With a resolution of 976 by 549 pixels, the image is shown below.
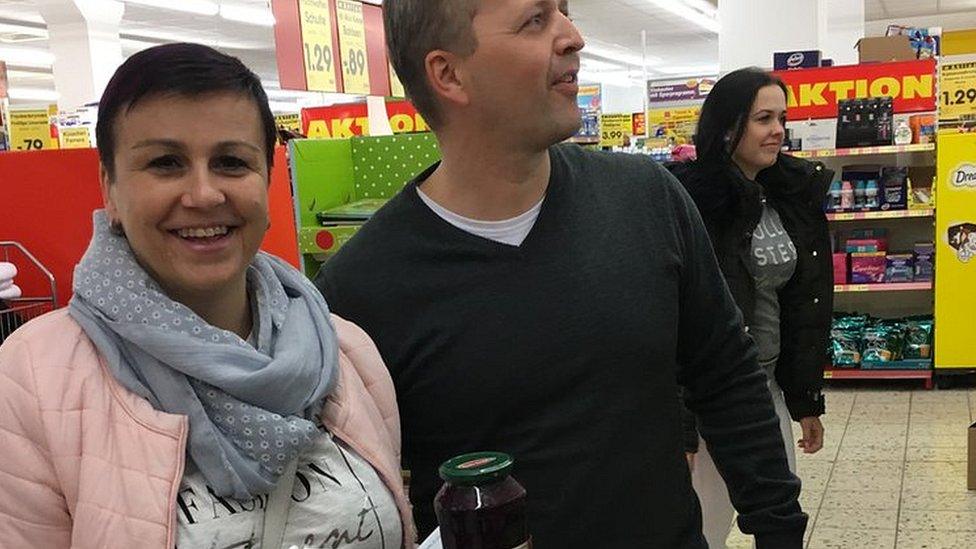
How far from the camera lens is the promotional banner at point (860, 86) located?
19.1 ft

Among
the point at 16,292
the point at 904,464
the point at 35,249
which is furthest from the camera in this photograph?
the point at 904,464

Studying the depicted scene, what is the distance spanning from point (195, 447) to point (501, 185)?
0.56m

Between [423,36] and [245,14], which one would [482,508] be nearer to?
[423,36]

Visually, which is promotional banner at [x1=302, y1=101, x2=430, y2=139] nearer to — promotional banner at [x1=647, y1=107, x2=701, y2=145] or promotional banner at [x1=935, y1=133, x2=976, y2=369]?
promotional banner at [x1=647, y1=107, x2=701, y2=145]

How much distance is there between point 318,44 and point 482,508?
6.05 metres

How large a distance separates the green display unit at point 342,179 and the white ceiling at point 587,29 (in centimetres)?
723

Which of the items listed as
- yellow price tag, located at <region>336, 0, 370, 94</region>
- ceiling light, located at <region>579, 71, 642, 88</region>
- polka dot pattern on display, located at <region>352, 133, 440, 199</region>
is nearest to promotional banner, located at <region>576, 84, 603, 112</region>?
yellow price tag, located at <region>336, 0, 370, 94</region>

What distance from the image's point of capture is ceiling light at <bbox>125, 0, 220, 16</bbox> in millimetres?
11547

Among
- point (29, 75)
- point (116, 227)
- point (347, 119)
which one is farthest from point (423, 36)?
point (29, 75)

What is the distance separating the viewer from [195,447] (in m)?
0.99

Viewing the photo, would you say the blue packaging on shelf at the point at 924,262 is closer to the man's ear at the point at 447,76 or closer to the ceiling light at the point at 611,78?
the man's ear at the point at 447,76

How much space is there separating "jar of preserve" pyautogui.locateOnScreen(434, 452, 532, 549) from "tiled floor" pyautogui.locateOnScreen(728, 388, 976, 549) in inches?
131

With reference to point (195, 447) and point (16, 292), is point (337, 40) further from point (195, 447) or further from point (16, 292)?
point (195, 447)

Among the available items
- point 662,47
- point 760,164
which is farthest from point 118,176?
point 662,47
